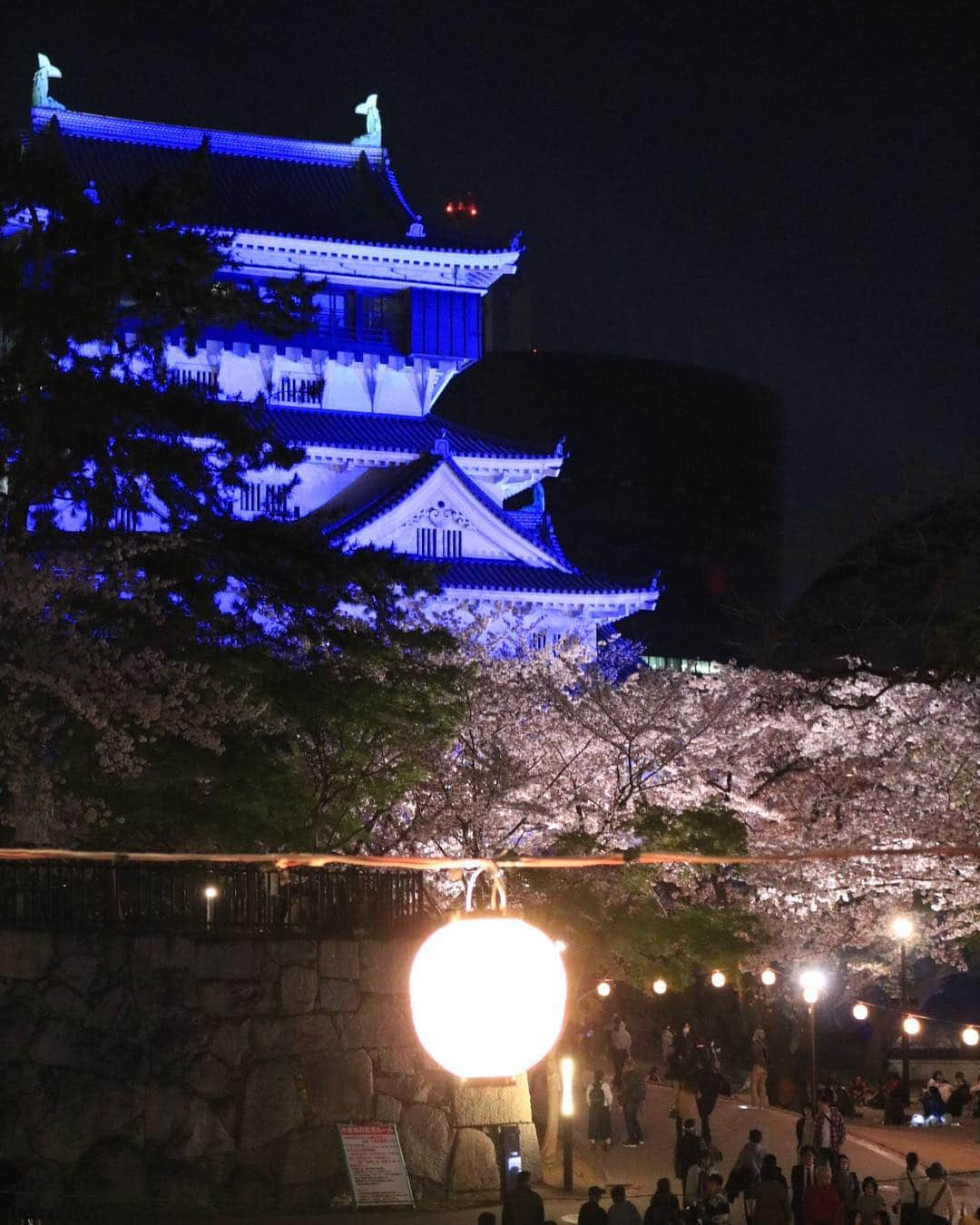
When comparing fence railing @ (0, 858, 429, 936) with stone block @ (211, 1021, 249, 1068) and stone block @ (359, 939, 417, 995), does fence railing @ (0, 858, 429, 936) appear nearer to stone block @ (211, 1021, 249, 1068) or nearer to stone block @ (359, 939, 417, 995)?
stone block @ (359, 939, 417, 995)

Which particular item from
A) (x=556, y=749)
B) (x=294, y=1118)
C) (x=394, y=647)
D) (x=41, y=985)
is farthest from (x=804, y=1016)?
(x=41, y=985)

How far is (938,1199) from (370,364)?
1104 inches

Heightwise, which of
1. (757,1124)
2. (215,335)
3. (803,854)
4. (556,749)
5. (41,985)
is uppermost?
(215,335)

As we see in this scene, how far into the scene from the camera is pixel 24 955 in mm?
17859

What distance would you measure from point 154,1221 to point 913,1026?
1610 centimetres

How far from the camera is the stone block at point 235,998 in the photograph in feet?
60.3

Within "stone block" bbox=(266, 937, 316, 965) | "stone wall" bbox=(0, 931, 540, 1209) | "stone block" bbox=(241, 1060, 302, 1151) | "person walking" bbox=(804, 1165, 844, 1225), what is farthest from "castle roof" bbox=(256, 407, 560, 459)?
"person walking" bbox=(804, 1165, 844, 1225)

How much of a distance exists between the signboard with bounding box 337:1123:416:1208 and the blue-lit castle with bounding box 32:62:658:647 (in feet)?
59.1

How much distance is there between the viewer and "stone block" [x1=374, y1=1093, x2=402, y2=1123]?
18875 mm

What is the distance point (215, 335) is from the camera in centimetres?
3856

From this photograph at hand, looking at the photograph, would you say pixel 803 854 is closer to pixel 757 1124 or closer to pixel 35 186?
pixel 35 186

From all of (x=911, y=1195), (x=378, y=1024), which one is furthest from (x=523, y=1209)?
(x=911, y=1195)

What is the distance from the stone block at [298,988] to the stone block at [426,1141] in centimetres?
173

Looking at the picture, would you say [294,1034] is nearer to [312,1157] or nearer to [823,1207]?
[312,1157]
